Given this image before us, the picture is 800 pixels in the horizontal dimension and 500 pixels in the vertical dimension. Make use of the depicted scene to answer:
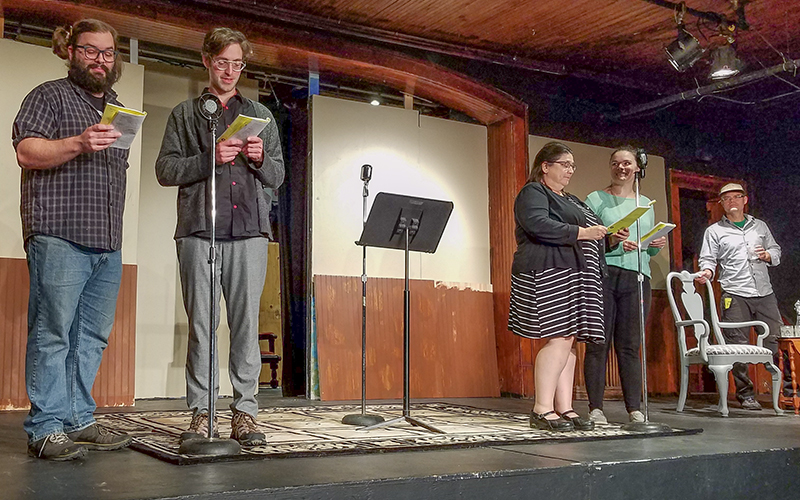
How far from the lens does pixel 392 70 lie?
6.01 meters

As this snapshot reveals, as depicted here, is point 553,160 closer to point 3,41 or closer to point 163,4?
point 163,4

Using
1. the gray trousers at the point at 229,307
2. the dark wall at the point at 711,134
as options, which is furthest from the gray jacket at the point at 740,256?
the gray trousers at the point at 229,307

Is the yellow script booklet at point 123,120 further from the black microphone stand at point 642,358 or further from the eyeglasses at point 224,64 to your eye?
the black microphone stand at point 642,358

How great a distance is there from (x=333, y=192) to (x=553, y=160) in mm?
2667

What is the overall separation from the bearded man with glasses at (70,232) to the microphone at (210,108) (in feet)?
0.88

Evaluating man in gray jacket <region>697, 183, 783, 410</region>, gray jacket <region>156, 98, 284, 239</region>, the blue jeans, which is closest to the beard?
gray jacket <region>156, 98, 284, 239</region>

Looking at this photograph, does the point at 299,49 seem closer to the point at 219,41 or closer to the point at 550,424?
the point at 219,41

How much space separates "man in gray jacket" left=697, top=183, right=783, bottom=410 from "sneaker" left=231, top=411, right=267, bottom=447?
3.97m

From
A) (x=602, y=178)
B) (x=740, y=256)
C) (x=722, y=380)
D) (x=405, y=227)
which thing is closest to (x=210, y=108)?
(x=405, y=227)

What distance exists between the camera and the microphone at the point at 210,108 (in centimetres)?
248

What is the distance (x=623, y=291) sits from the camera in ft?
13.3

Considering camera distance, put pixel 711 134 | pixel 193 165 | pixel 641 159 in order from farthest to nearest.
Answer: pixel 711 134 < pixel 641 159 < pixel 193 165

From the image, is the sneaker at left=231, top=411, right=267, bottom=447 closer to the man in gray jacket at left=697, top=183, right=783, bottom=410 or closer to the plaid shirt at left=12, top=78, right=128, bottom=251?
the plaid shirt at left=12, top=78, right=128, bottom=251

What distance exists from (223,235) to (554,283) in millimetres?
1546
